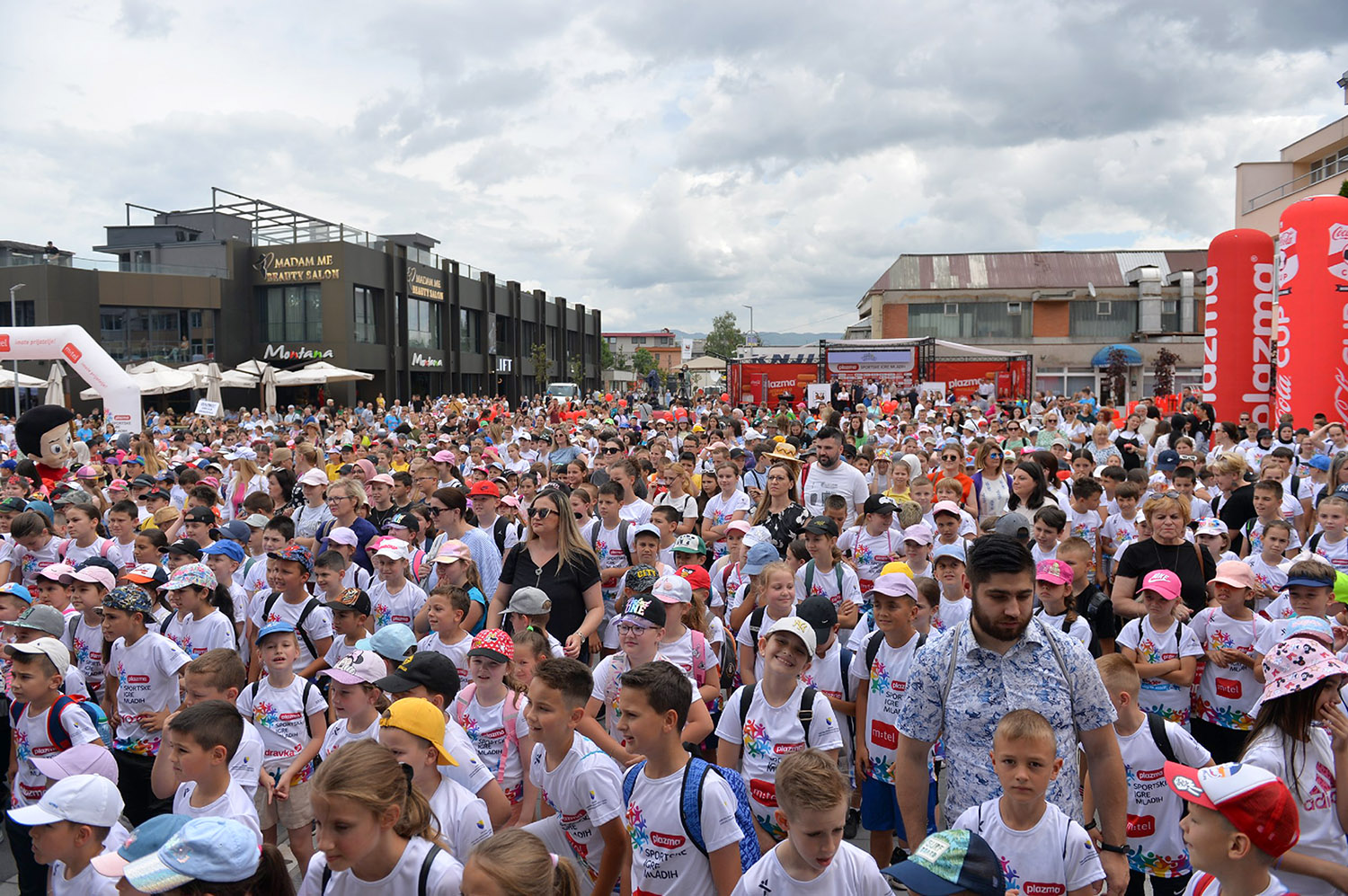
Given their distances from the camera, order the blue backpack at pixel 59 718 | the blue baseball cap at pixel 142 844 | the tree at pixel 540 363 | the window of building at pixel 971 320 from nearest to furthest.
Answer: the blue baseball cap at pixel 142 844 → the blue backpack at pixel 59 718 → the window of building at pixel 971 320 → the tree at pixel 540 363

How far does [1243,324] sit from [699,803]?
2015 cm

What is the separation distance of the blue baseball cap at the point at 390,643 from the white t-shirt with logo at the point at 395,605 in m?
1.45

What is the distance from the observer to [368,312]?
1722 inches

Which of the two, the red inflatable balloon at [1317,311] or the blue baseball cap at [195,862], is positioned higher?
the red inflatable balloon at [1317,311]

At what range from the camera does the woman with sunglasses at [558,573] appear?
5855mm

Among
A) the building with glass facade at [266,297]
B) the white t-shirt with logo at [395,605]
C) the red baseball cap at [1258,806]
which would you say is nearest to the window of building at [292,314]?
the building with glass facade at [266,297]

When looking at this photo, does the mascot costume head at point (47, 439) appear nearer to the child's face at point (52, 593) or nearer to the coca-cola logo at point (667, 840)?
the child's face at point (52, 593)

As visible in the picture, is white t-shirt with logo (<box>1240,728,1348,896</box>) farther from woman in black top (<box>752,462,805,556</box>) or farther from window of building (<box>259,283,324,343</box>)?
window of building (<box>259,283,324,343</box>)

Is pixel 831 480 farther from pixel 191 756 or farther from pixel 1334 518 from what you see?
pixel 191 756

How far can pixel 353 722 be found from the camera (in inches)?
163

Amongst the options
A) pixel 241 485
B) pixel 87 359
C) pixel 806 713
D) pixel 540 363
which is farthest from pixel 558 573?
pixel 540 363

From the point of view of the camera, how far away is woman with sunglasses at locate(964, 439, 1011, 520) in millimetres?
8891

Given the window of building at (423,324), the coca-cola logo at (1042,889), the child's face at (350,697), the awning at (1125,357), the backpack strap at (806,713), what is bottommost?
the coca-cola logo at (1042,889)

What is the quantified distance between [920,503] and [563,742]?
5721mm
